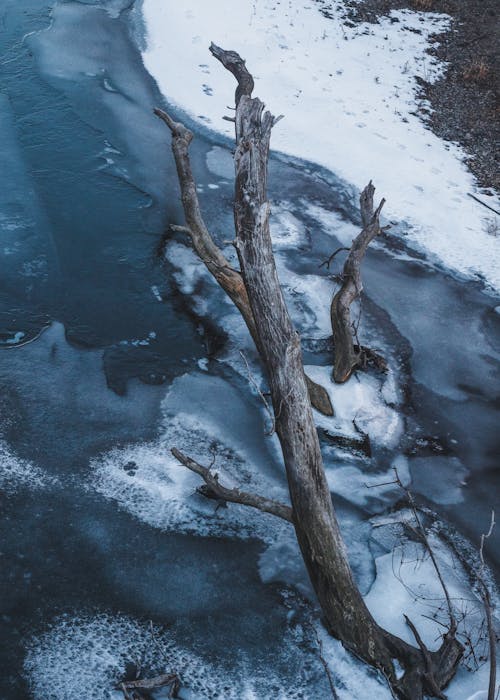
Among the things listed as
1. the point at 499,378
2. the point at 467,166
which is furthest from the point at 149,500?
the point at 467,166

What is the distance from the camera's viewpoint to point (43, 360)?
6.09 meters

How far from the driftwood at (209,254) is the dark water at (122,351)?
2.06 ft

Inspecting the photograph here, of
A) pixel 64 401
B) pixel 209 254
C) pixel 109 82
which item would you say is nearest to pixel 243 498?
pixel 64 401

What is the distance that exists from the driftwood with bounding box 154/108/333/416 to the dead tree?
780mm

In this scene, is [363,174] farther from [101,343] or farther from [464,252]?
[101,343]

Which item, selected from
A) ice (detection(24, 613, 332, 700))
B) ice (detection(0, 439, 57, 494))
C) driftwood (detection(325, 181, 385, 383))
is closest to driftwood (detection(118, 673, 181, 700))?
ice (detection(24, 613, 332, 700))

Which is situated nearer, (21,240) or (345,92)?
(21,240)

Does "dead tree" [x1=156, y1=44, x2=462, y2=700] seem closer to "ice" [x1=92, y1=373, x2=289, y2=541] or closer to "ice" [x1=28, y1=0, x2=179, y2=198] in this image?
"ice" [x1=92, y1=373, x2=289, y2=541]

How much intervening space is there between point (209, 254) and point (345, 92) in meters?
5.95

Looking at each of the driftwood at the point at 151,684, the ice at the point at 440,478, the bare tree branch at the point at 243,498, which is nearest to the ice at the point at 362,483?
the ice at the point at 440,478

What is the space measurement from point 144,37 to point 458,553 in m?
10.2

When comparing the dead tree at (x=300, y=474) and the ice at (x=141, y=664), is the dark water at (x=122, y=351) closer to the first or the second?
the ice at (x=141, y=664)

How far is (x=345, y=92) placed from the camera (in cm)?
1119

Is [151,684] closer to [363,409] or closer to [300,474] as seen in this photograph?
[300,474]
